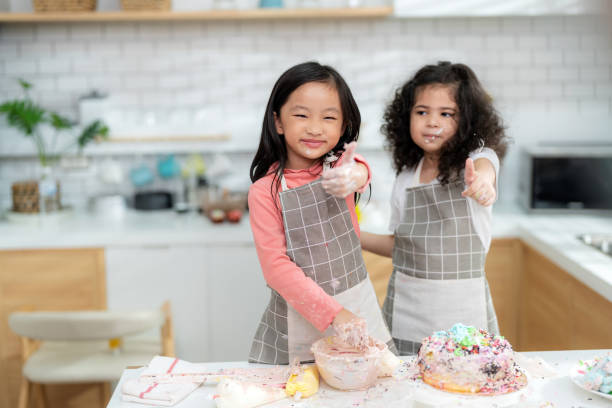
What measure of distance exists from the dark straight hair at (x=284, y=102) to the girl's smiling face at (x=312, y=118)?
1cm

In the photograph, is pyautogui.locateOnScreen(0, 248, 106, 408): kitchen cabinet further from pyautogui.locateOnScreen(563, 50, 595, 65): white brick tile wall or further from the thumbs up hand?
pyautogui.locateOnScreen(563, 50, 595, 65): white brick tile wall

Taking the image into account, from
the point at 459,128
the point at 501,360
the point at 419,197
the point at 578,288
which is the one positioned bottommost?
the point at 578,288

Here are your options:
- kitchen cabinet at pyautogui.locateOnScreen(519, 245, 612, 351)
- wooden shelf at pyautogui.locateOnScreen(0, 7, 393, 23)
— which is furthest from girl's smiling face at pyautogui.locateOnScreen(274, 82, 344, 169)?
wooden shelf at pyautogui.locateOnScreen(0, 7, 393, 23)

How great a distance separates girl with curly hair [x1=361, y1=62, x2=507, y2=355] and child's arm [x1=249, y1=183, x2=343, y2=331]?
478 millimetres

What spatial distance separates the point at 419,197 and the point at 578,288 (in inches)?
32.2

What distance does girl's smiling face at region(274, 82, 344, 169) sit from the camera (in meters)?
1.29

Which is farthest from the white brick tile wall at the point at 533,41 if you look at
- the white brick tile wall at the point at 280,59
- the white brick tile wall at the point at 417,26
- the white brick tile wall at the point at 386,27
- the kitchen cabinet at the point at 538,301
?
the kitchen cabinet at the point at 538,301

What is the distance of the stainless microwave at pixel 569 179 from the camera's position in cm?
277

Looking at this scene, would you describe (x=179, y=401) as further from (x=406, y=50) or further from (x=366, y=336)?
(x=406, y=50)

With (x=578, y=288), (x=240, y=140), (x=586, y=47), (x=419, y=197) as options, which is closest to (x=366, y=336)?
(x=419, y=197)

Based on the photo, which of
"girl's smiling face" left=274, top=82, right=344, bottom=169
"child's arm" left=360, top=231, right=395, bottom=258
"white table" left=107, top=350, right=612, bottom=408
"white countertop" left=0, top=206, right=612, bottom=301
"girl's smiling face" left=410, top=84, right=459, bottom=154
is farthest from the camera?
"white countertop" left=0, top=206, right=612, bottom=301

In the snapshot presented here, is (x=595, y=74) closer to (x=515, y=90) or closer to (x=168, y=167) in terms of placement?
(x=515, y=90)

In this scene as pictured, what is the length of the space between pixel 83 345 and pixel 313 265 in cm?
142

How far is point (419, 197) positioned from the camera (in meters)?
1.69
